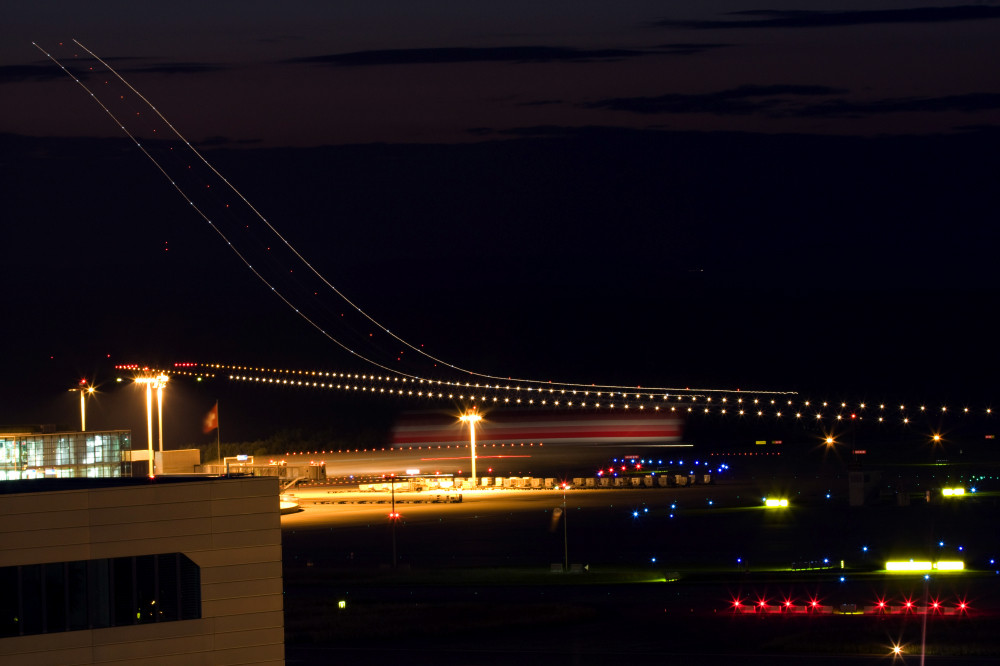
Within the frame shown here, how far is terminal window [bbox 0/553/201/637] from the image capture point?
19312 millimetres

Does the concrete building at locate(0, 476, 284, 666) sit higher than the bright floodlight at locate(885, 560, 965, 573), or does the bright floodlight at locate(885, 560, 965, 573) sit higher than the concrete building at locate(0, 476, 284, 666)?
the concrete building at locate(0, 476, 284, 666)

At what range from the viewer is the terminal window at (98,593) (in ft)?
63.4

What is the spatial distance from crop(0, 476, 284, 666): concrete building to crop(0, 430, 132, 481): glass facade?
27.7 metres

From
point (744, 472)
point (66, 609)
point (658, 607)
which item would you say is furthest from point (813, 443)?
point (66, 609)

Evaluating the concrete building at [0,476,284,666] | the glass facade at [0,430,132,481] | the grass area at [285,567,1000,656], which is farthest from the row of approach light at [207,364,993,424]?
the concrete building at [0,476,284,666]

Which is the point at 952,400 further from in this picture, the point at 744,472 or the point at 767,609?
the point at 767,609

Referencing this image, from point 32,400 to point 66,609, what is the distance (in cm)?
15423

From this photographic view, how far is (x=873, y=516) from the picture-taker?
56469mm

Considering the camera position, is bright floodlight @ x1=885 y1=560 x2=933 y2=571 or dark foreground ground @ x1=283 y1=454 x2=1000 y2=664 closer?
dark foreground ground @ x1=283 y1=454 x2=1000 y2=664

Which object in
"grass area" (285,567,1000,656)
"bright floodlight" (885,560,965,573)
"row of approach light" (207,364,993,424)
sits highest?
"row of approach light" (207,364,993,424)

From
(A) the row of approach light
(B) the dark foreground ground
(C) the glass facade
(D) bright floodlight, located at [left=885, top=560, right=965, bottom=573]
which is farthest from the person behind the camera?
(A) the row of approach light

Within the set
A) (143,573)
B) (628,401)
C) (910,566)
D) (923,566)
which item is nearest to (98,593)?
(143,573)

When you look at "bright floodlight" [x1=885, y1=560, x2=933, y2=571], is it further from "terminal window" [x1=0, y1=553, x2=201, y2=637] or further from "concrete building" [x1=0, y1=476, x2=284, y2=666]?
"terminal window" [x1=0, y1=553, x2=201, y2=637]

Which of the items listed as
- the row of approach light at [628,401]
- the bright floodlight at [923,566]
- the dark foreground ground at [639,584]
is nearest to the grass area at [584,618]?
the dark foreground ground at [639,584]
